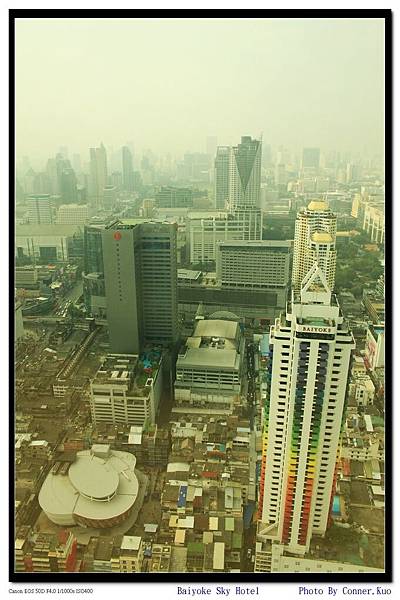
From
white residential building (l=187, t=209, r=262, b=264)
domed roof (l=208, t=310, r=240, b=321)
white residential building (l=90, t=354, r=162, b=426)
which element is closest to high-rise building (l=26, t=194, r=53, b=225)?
white residential building (l=90, t=354, r=162, b=426)

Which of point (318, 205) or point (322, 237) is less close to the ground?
point (318, 205)

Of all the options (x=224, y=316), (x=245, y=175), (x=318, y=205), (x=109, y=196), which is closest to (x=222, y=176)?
(x=245, y=175)

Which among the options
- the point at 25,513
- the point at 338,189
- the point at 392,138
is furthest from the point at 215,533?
the point at 338,189

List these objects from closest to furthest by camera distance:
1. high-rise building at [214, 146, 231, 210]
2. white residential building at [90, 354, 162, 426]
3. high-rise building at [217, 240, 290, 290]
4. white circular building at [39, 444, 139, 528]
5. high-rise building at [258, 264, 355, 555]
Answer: high-rise building at [258, 264, 355, 555] < white circular building at [39, 444, 139, 528] < white residential building at [90, 354, 162, 426] < high-rise building at [214, 146, 231, 210] < high-rise building at [217, 240, 290, 290]

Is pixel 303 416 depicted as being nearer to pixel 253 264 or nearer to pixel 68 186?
pixel 68 186

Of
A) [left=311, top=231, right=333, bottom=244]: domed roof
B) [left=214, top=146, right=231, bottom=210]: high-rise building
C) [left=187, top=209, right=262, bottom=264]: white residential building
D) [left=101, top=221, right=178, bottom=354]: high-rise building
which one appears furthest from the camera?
[left=187, top=209, right=262, bottom=264]: white residential building

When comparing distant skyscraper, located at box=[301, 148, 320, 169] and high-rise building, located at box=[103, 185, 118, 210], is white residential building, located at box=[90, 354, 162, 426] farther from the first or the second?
distant skyscraper, located at box=[301, 148, 320, 169]
